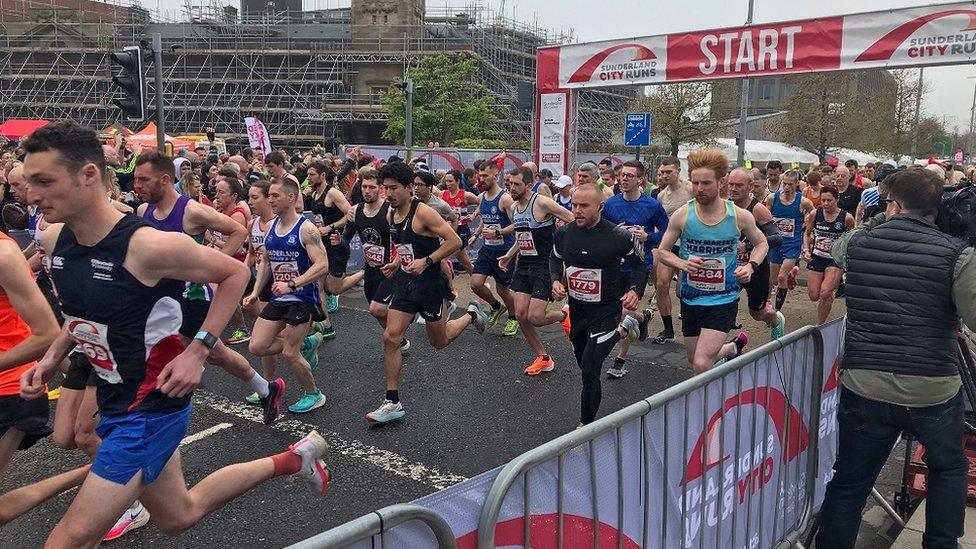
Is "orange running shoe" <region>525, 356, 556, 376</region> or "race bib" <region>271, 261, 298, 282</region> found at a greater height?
"race bib" <region>271, 261, 298, 282</region>

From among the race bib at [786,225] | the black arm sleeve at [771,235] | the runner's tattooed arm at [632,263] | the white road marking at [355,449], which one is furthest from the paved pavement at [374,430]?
the race bib at [786,225]

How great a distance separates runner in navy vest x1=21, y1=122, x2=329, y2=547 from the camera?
254 centimetres

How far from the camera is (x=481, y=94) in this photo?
51.2m

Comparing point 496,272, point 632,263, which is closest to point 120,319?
point 632,263

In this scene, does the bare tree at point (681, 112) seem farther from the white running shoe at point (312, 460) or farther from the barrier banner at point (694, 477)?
the white running shoe at point (312, 460)

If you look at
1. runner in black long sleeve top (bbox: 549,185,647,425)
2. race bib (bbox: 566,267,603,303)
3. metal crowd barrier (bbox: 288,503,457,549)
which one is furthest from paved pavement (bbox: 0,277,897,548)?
metal crowd barrier (bbox: 288,503,457,549)

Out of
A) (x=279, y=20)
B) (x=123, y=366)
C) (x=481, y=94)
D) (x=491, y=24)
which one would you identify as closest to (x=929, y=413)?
(x=123, y=366)

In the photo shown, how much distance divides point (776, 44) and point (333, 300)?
7429mm

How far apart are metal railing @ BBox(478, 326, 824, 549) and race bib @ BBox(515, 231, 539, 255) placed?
3.75 metres

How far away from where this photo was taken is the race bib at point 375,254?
6355 millimetres

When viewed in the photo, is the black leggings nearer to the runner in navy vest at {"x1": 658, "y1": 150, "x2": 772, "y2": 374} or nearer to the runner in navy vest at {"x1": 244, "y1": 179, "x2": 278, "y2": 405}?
the runner in navy vest at {"x1": 658, "y1": 150, "x2": 772, "y2": 374}

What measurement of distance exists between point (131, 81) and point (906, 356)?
32.8 ft

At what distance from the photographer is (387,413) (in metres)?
5.47

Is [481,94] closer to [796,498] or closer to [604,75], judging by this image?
[604,75]
